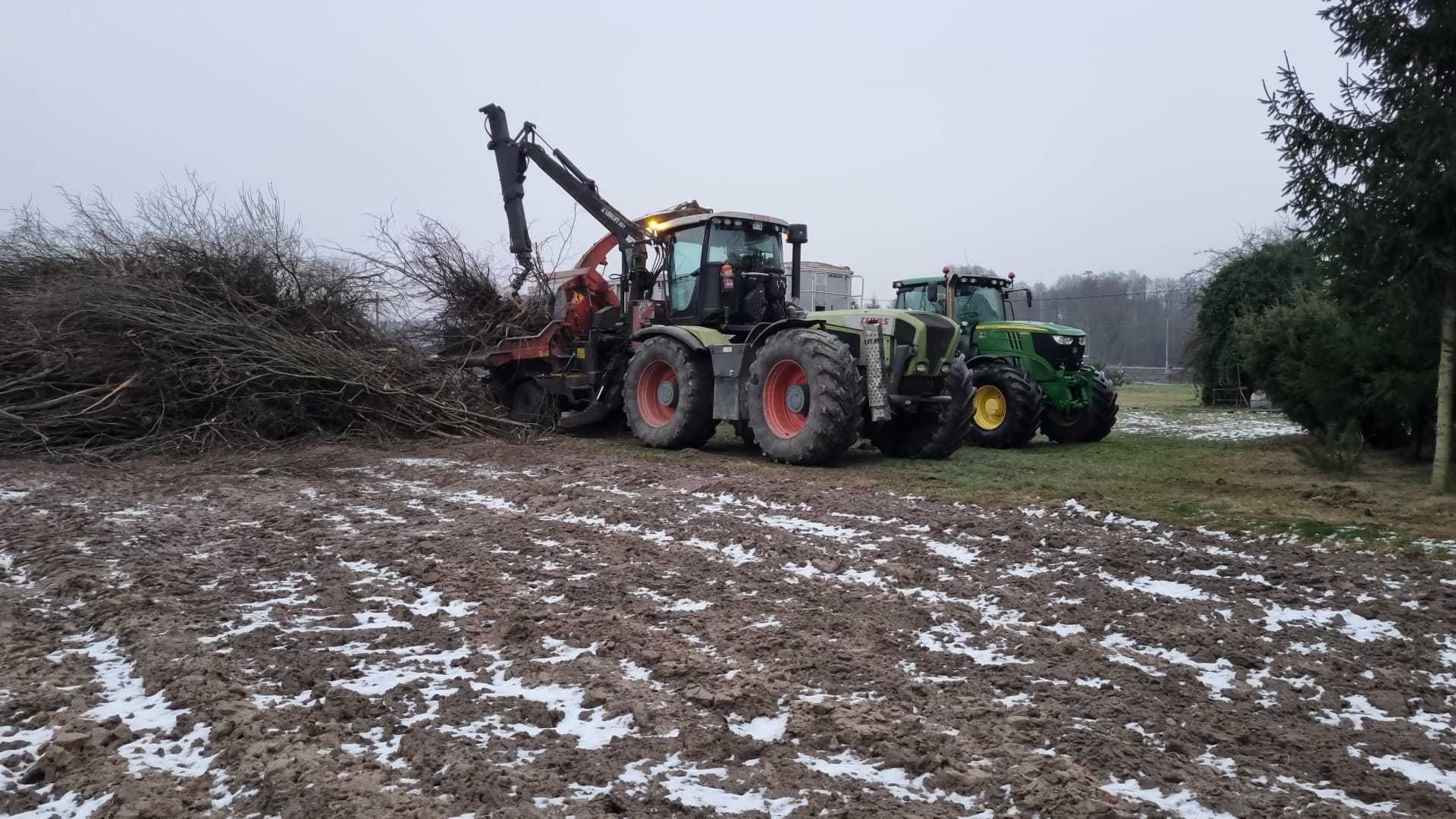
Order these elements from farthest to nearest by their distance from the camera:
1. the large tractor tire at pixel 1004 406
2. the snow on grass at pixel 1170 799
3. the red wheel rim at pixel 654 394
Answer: the large tractor tire at pixel 1004 406 → the red wheel rim at pixel 654 394 → the snow on grass at pixel 1170 799

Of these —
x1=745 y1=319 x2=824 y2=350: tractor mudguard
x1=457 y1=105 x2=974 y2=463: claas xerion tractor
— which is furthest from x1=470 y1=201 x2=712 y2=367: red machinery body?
x1=745 y1=319 x2=824 y2=350: tractor mudguard

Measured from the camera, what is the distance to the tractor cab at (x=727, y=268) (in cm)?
1122

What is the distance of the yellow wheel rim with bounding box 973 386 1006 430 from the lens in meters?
12.9

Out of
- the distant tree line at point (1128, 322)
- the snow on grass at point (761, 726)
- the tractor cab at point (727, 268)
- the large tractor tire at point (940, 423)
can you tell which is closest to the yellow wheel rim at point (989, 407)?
the large tractor tire at point (940, 423)

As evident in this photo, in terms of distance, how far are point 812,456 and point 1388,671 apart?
6.23 metres

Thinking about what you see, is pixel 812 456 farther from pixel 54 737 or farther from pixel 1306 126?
pixel 54 737

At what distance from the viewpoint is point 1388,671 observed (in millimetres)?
3863

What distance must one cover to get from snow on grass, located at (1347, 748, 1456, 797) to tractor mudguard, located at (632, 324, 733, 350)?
819 centimetres

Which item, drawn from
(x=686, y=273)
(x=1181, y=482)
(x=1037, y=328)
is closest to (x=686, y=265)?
(x=686, y=273)

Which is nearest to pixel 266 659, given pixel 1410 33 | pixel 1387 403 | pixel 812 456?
pixel 812 456

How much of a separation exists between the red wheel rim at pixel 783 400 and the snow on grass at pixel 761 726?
6.78 meters

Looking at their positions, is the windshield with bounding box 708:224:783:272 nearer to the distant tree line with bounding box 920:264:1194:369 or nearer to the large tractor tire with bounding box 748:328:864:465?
the large tractor tire with bounding box 748:328:864:465

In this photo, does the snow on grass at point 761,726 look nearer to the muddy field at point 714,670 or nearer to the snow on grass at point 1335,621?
the muddy field at point 714,670

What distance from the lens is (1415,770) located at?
119 inches
